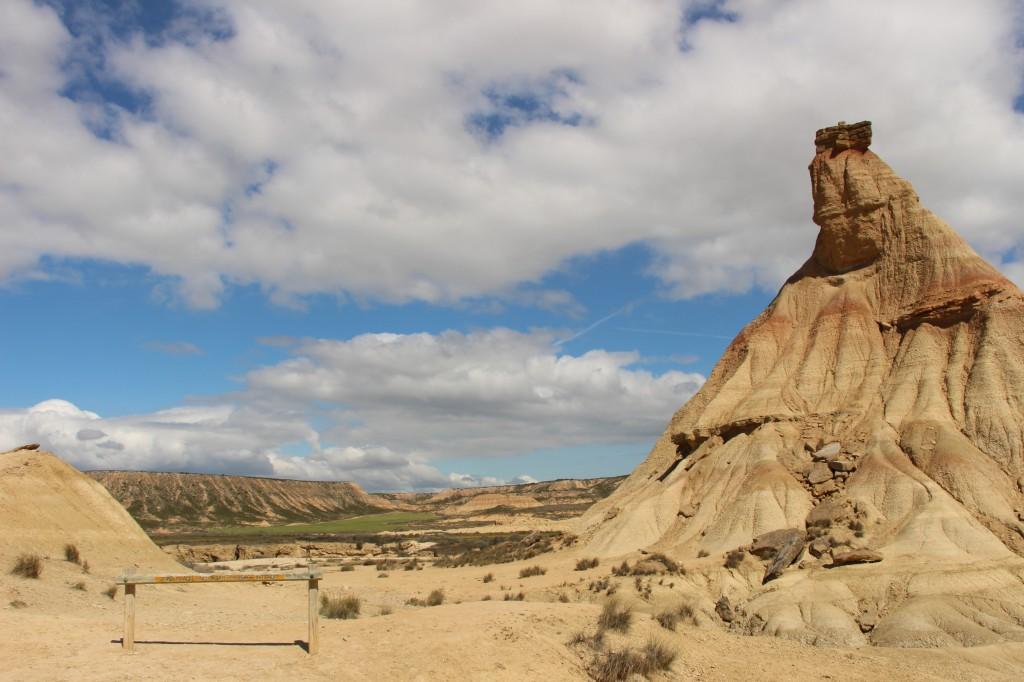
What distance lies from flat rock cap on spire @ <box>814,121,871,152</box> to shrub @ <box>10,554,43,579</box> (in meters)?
38.5

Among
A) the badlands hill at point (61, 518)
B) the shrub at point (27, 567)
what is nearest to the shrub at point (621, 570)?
the badlands hill at point (61, 518)

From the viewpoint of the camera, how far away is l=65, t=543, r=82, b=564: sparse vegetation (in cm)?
2081

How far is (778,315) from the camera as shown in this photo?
133 feet

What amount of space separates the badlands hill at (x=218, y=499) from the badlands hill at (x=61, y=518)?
3381 inches

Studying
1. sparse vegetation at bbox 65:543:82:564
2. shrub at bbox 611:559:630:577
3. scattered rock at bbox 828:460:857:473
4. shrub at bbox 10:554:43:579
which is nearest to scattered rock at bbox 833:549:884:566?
scattered rock at bbox 828:460:857:473

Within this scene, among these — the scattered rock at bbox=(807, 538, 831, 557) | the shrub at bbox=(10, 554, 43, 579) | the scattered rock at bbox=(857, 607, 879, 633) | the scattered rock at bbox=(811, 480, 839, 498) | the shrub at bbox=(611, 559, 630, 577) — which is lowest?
the scattered rock at bbox=(857, 607, 879, 633)

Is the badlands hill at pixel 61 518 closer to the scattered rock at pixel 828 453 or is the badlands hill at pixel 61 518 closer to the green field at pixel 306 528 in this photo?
the scattered rock at pixel 828 453

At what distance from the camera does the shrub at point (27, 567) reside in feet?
58.3

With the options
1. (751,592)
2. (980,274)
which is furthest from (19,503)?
(980,274)

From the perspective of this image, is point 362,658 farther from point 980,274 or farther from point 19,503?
point 980,274

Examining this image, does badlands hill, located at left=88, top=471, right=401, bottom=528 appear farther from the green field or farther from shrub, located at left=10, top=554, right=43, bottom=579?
shrub, located at left=10, top=554, right=43, bottom=579

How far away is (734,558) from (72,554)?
67.1 feet

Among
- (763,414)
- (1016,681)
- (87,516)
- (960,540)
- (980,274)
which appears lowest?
(1016,681)

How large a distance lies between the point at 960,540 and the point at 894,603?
4339 mm
